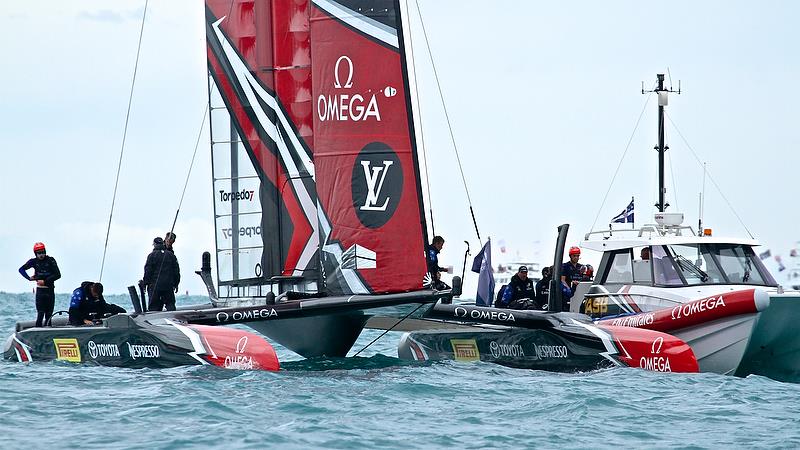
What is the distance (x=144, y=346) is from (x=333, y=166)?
9.52 ft

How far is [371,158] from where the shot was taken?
47.1ft

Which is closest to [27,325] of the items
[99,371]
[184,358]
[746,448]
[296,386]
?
[99,371]

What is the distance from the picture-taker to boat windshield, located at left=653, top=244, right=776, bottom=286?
52.1ft

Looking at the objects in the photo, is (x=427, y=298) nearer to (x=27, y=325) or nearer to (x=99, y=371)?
(x=99, y=371)

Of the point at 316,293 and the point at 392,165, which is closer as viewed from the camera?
the point at 392,165

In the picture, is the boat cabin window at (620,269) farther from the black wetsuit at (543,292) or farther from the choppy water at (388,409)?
the choppy water at (388,409)

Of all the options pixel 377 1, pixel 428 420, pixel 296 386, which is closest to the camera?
pixel 428 420

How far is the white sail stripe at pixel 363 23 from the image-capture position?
14.4 m

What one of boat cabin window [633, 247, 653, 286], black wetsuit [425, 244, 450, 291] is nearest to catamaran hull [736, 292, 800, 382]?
boat cabin window [633, 247, 653, 286]

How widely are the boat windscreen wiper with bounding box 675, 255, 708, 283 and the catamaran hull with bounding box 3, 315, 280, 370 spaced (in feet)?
17.9

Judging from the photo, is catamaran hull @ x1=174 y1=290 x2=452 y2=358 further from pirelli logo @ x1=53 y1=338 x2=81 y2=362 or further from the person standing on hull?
pirelli logo @ x1=53 y1=338 x2=81 y2=362

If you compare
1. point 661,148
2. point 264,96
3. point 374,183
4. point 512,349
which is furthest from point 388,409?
point 661,148

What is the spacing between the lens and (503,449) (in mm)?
9602

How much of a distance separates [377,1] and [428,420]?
5579 mm
